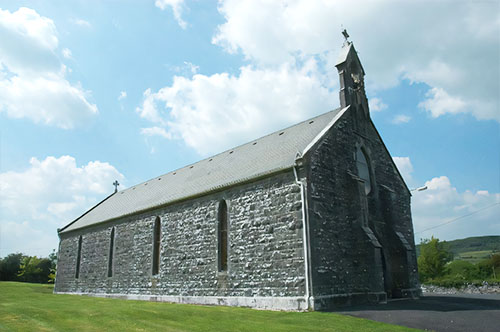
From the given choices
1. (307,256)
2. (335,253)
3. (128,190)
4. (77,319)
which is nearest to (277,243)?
(307,256)

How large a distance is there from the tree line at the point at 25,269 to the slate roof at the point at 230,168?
25.8m

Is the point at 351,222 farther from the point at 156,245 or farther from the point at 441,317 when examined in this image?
the point at 156,245

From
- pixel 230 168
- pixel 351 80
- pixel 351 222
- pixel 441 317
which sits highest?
pixel 351 80

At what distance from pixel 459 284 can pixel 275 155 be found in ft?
60.6

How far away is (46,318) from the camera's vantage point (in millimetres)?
11625

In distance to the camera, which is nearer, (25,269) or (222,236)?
(222,236)

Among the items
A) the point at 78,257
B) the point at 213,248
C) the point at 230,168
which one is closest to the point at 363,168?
the point at 230,168

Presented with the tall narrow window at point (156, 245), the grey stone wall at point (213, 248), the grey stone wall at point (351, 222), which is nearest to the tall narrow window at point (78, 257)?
the grey stone wall at point (213, 248)

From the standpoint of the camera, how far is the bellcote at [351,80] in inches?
806

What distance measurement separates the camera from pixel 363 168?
20.6 metres

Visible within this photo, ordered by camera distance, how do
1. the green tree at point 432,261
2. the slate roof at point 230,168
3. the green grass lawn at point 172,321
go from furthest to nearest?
the green tree at point 432,261 < the slate roof at point 230,168 < the green grass lawn at point 172,321

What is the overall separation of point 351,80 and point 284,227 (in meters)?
9.94

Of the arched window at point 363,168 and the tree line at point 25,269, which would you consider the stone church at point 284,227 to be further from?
the tree line at point 25,269

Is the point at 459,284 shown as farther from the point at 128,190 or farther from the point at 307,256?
the point at 128,190
